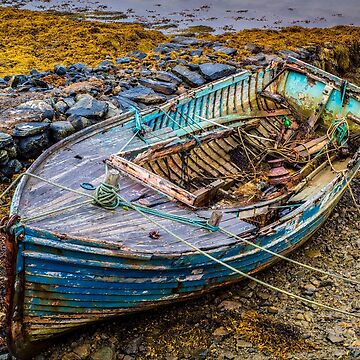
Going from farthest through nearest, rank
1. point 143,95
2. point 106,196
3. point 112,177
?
1. point 143,95
2. point 106,196
3. point 112,177

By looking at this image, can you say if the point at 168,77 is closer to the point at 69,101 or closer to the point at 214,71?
the point at 214,71

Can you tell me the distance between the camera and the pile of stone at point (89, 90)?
9.68m

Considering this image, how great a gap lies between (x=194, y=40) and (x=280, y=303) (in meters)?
13.3

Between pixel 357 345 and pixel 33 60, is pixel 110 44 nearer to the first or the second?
pixel 33 60

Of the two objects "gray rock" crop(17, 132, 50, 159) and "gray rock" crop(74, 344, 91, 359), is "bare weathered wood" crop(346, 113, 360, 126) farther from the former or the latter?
"gray rock" crop(74, 344, 91, 359)

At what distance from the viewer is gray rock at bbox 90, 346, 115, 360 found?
257 inches

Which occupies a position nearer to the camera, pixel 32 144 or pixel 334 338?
pixel 334 338

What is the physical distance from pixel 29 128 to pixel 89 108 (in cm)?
149

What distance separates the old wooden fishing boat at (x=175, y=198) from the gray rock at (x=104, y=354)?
22.1 inches

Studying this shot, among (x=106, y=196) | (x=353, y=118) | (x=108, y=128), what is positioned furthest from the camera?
(x=353, y=118)

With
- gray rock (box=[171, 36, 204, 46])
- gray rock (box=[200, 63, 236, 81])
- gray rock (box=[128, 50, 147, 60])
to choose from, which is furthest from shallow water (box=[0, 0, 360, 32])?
gray rock (box=[200, 63, 236, 81])

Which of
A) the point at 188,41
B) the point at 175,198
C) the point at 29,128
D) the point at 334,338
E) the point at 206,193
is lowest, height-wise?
the point at 334,338

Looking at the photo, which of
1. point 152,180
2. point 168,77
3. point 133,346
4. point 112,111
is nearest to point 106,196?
point 152,180

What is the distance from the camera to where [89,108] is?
10.5 metres
